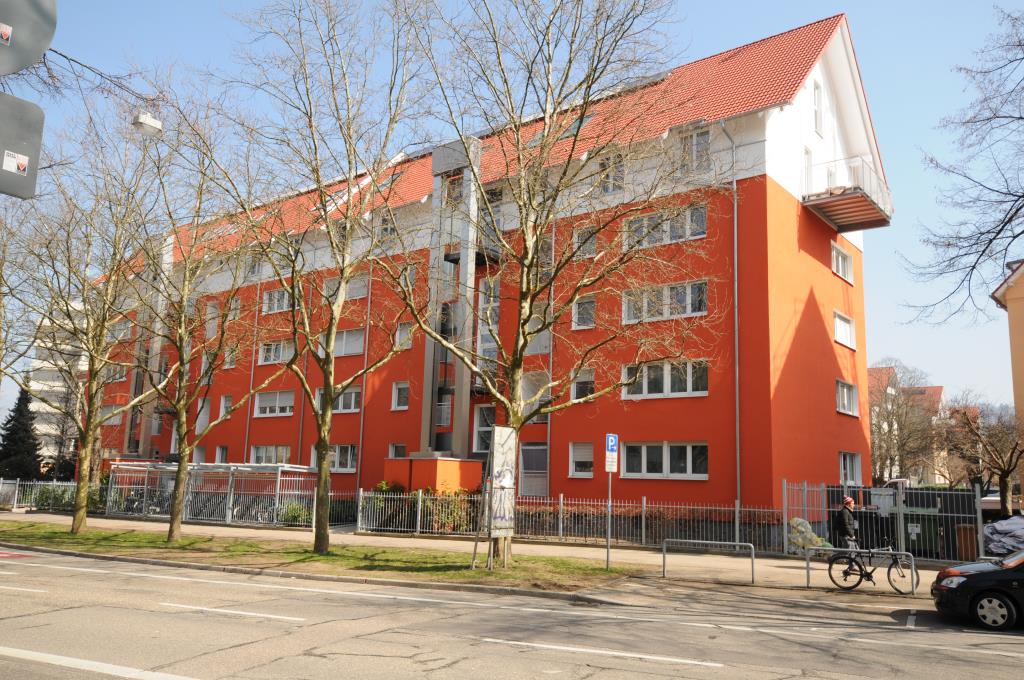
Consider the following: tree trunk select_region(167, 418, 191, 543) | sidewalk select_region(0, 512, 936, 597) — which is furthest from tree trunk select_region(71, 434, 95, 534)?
tree trunk select_region(167, 418, 191, 543)

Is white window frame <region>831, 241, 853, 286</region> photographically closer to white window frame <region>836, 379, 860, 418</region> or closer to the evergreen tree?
white window frame <region>836, 379, 860, 418</region>

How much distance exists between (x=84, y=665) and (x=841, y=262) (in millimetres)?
28370

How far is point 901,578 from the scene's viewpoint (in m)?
14.2

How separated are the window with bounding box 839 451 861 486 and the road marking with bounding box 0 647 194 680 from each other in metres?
25.1

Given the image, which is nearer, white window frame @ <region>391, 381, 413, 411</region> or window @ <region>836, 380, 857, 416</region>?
window @ <region>836, 380, 857, 416</region>

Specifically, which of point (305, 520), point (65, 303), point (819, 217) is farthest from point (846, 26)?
point (65, 303)

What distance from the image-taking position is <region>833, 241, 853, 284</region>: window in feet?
94.5

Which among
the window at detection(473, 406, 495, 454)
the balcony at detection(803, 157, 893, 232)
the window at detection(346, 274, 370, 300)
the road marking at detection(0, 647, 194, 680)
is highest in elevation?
the balcony at detection(803, 157, 893, 232)

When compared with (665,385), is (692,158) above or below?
above

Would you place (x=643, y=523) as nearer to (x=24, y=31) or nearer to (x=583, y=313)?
(x=583, y=313)

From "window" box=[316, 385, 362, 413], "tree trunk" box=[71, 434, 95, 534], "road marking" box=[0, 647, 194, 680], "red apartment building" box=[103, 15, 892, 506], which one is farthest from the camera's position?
"window" box=[316, 385, 362, 413]

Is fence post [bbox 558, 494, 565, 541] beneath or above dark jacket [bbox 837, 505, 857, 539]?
beneath

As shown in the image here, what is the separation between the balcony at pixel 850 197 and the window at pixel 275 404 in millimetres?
23854

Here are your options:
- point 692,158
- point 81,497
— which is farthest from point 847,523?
point 81,497
